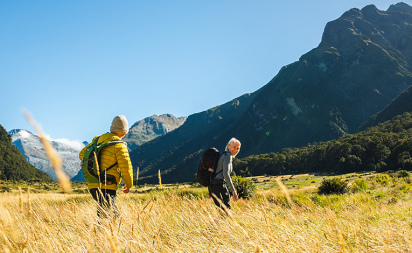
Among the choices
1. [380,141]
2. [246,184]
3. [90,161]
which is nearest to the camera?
[90,161]

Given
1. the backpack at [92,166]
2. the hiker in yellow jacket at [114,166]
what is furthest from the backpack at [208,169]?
the backpack at [92,166]

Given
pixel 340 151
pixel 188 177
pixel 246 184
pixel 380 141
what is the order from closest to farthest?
pixel 246 184 < pixel 380 141 < pixel 340 151 < pixel 188 177

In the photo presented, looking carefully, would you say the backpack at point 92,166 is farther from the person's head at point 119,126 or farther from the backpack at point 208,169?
the backpack at point 208,169

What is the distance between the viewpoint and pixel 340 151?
8706cm

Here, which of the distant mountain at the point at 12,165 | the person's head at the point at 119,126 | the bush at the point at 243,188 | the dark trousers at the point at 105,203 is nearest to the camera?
the dark trousers at the point at 105,203

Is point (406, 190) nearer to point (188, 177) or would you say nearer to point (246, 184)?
point (246, 184)

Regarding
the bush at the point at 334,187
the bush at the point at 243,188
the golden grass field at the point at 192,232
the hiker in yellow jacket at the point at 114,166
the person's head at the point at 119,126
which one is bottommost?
the bush at the point at 334,187

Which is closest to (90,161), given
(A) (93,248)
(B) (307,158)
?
(A) (93,248)

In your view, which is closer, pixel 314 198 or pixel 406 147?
pixel 314 198

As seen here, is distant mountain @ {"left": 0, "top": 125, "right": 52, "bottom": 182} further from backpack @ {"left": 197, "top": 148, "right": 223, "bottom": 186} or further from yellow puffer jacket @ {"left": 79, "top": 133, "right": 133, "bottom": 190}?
yellow puffer jacket @ {"left": 79, "top": 133, "right": 133, "bottom": 190}

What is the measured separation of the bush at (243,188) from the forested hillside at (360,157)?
56.8m

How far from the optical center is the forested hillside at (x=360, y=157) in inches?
2672

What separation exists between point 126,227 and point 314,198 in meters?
9.53

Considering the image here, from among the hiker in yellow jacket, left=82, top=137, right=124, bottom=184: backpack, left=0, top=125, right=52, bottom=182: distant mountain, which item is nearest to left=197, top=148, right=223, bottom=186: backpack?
the hiker in yellow jacket
